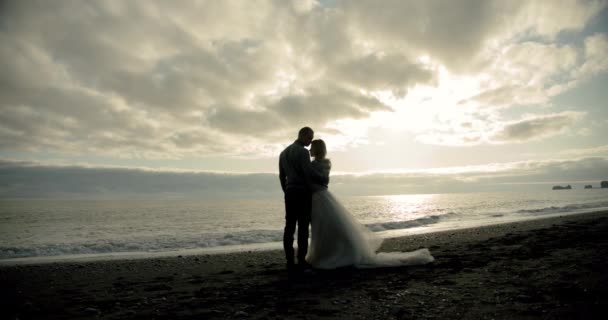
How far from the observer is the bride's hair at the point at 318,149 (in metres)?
7.29

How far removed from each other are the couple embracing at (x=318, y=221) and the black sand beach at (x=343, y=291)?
1.24 ft

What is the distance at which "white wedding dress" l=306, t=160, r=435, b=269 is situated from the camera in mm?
7242

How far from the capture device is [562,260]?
267 inches

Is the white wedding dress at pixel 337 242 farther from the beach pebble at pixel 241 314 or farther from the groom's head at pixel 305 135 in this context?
the beach pebble at pixel 241 314

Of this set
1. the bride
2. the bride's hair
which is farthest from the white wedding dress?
the bride's hair

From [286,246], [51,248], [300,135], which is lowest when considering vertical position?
[51,248]

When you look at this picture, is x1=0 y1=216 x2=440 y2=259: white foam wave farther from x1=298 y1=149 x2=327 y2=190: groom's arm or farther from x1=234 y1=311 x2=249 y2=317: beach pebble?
x1=234 y1=311 x2=249 y2=317: beach pebble

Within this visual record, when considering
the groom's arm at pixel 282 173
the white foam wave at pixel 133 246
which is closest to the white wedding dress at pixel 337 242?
the groom's arm at pixel 282 173

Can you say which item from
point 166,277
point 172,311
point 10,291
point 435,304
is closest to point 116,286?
point 166,277

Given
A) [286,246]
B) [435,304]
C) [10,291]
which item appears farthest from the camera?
[286,246]

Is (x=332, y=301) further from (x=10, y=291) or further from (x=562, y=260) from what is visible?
(x=10, y=291)

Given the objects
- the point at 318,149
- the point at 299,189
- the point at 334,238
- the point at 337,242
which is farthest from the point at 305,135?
the point at 337,242

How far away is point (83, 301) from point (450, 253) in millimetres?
8345

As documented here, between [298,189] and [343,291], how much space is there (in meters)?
2.38
